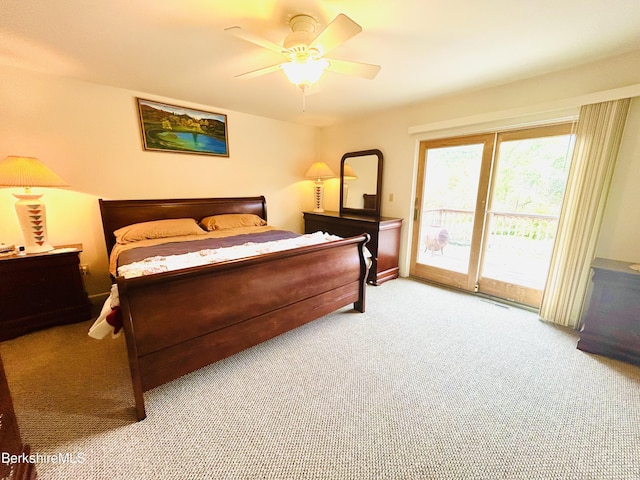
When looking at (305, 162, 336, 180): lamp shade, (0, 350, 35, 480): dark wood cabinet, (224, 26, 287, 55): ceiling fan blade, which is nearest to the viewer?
(0, 350, 35, 480): dark wood cabinet

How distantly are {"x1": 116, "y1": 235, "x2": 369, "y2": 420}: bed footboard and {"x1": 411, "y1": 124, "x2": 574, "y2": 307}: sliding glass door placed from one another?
1815 millimetres

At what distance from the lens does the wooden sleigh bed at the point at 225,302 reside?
1.42m

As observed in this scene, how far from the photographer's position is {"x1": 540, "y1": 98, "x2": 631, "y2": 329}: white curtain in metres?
2.11

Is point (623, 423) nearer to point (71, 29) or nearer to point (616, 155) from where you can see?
point (616, 155)

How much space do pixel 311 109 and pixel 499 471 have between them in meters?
3.82

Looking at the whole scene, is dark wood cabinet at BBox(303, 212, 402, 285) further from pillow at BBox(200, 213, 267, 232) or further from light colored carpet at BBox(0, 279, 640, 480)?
light colored carpet at BBox(0, 279, 640, 480)

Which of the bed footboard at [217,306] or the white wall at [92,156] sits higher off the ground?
the white wall at [92,156]

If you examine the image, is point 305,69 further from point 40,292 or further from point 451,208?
point 40,292

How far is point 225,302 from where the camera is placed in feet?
5.59

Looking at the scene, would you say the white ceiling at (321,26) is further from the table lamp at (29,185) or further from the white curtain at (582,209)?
the table lamp at (29,185)

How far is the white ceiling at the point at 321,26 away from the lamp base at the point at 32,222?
3.92 ft

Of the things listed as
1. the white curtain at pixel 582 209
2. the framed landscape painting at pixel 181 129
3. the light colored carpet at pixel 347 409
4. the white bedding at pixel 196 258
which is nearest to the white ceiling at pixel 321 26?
the framed landscape painting at pixel 181 129

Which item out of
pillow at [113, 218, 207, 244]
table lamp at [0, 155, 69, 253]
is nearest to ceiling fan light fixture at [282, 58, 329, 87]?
pillow at [113, 218, 207, 244]

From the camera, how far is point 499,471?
120 centimetres
